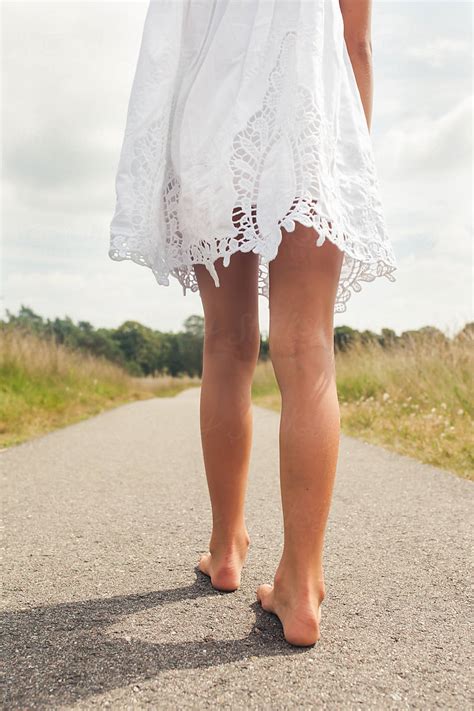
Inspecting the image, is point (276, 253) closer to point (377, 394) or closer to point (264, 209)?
point (264, 209)

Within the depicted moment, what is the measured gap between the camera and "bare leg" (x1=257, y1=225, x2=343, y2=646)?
1424 millimetres

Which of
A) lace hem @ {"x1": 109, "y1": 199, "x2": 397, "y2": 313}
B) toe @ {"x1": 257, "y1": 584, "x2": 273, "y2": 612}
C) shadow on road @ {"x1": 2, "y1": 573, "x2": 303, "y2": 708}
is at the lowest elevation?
shadow on road @ {"x1": 2, "y1": 573, "x2": 303, "y2": 708}

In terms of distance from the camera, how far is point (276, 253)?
1.42 meters

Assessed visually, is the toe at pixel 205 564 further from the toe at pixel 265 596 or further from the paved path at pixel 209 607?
the toe at pixel 265 596

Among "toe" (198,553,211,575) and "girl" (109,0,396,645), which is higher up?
"girl" (109,0,396,645)

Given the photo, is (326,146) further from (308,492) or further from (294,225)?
(308,492)

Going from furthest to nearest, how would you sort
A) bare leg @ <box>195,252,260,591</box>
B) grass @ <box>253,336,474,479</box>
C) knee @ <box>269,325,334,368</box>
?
grass @ <box>253,336,474,479</box>
bare leg @ <box>195,252,260,591</box>
knee @ <box>269,325,334,368</box>

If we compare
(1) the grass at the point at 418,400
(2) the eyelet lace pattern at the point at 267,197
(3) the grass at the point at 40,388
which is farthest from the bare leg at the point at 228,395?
(3) the grass at the point at 40,388

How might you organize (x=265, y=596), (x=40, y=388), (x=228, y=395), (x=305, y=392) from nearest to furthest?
1. (x=305, y=392)
2. (x=265, y=596)
3. (x=228, y=395)
4. (x=40, y=388)

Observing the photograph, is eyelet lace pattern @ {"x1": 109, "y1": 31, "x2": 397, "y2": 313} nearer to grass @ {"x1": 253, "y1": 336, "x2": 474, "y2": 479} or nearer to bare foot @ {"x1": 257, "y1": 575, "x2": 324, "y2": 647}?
bare foot @ {"x1": 257, "y1": 575, "x2": 324, "y2": 647}

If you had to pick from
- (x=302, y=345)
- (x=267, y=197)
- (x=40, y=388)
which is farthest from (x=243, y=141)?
(x=40, y=388)

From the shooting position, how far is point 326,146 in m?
1.48

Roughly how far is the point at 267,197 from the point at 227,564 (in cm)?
98

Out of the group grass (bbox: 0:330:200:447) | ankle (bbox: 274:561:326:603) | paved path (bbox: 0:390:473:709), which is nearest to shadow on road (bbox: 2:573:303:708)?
paved path (bbox: 0:390:473:709)
